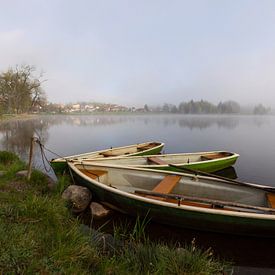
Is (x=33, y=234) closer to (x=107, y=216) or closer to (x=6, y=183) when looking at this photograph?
(x=107, y=216)

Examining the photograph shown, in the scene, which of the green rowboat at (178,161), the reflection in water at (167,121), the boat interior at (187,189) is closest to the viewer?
the boat interior at (187,189)

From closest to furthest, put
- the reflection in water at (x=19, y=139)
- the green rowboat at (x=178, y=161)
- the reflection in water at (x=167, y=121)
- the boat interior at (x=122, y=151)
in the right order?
the green rowboat at (x=178, y=161)
the boat interior at (x=122, y=151)
the reflection in water at (x=19, y=139)
the reflection in water at (x=167, y=121)

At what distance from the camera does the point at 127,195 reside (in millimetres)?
5832

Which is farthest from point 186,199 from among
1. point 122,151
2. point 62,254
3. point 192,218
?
point 122,151

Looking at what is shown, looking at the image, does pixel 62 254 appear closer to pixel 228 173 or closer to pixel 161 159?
pixel 161 159

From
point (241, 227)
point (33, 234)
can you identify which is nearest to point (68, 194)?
point (33, 234)

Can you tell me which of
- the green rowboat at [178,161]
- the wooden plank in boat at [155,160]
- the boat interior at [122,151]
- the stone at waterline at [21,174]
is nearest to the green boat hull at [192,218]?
the green rowboat at [178,161]

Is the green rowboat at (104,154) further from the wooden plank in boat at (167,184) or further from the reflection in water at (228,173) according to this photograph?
the wooden plank in boat at (167,184)

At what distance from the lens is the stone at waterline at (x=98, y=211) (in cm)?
647

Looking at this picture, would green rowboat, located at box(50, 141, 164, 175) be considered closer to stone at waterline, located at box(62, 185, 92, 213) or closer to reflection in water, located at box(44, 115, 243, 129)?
stone at waterline, located at box(62, 185, 92, 213)

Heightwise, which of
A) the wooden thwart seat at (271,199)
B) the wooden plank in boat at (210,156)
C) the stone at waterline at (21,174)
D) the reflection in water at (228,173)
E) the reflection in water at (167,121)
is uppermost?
the reflection in water at (167,121)

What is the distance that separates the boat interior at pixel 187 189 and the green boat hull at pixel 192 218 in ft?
1.23

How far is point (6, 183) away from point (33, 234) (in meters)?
3.59

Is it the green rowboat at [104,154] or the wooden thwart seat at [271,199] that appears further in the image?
the green rowboat at [104,154]
